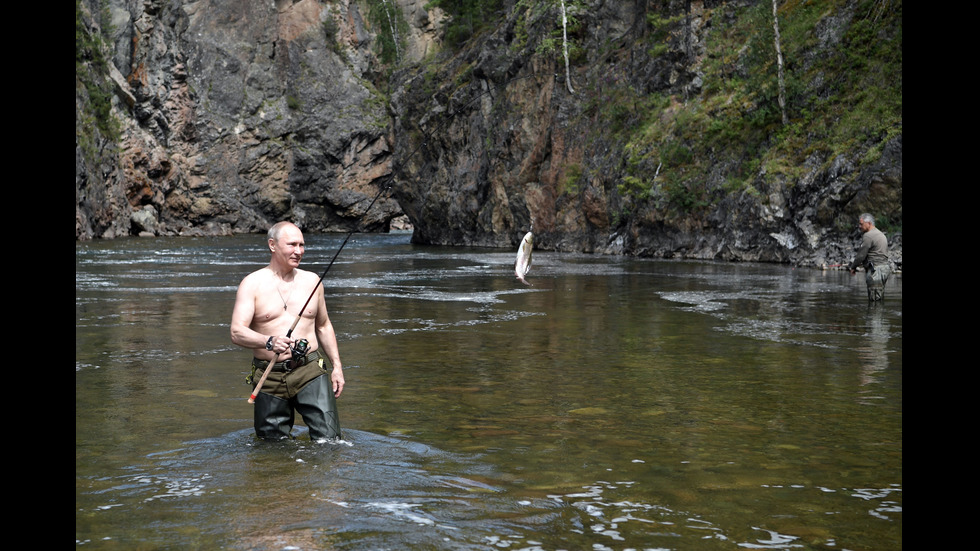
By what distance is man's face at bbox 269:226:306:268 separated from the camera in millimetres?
6281

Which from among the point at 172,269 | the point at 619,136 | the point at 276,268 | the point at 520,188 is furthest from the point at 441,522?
the point at 520,188

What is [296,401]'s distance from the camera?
21.0 ft

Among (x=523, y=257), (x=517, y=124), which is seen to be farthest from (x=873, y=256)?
(x=517, y=124)

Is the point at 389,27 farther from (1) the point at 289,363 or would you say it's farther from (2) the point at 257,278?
(1) the point at 289,363

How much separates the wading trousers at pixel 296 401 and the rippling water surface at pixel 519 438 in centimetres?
12

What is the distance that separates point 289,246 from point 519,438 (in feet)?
7.41

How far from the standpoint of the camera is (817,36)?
3164 cm

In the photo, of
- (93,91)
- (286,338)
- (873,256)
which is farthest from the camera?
(93,91)

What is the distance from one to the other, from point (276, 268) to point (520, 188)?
1582 inches

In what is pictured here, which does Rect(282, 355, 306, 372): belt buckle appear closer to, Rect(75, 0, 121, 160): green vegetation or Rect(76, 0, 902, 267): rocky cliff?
Rect(76, 0, 902, 267): rocky cliff

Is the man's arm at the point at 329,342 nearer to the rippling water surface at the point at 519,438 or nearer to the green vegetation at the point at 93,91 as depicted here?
the rippling water surface at the point at 519,438
